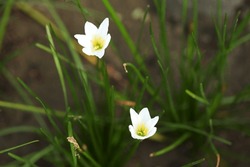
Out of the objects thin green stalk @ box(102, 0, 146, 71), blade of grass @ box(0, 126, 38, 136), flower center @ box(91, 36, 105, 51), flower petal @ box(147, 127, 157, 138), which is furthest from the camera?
blade of grass @ box(0, 126, 38, 136)

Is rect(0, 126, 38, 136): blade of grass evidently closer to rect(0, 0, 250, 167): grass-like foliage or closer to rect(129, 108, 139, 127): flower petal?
rect(0, 0, 250, 167): grass-like foliage

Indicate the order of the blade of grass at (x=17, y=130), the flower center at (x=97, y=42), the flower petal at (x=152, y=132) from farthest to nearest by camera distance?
1. the blade of grass at (x=17, y=130)
2. the flower center at (x=97, y=42)
3. the flower petal at (x=152, y=132)

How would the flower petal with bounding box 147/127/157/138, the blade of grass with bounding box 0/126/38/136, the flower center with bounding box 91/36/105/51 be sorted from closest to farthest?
the flower petal with bounding box 147/127/157/138 < the flower center with bounding box 91/36/105/51 < the blade of grass with bounding box 0/126/38/136

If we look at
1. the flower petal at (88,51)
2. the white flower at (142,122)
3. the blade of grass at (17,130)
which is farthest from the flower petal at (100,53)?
the blade of grass at (17,130)

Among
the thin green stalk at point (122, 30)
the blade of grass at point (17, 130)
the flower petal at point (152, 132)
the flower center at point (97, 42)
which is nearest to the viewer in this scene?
the flower petal at point (152, 132)

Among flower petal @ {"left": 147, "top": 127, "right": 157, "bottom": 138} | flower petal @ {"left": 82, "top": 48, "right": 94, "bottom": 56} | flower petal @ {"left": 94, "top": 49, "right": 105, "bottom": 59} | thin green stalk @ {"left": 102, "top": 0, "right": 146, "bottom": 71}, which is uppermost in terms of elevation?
thin green stalk @ {"left": 102, "top": 0, "right": 146, "bottom": 71}

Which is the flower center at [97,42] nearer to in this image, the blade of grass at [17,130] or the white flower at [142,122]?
the white flower at [142,122]

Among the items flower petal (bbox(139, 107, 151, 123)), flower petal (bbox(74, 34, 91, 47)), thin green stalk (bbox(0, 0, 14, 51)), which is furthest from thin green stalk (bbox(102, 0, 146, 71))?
thin green stalk (bbox(0, 0, 14, 51))
